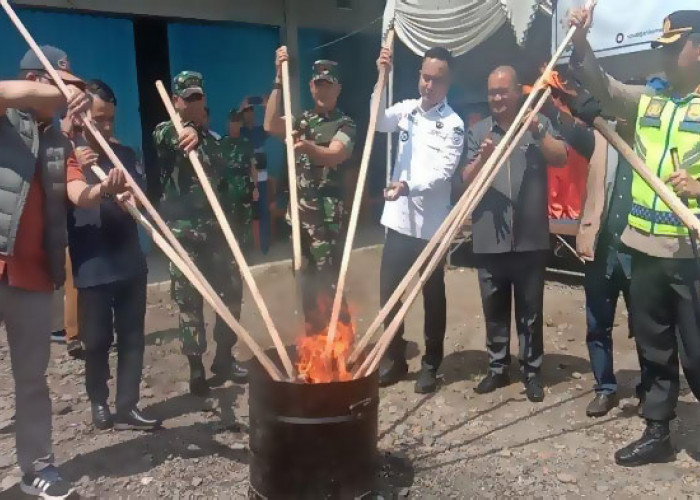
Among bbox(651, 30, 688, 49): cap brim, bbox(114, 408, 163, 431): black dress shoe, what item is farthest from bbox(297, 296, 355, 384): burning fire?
bbox(651, 30, 688, 49): cap brim

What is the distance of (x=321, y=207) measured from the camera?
4789mm

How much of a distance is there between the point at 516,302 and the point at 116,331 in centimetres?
277

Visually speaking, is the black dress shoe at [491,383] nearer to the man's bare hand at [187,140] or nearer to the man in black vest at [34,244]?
the man's bare hand at [187,140]

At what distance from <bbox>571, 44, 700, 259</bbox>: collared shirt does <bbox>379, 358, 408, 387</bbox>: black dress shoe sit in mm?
1967

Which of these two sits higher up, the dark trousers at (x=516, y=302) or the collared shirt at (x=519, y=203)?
the collared shirt at (x=519, y=203)

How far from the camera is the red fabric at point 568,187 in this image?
7551 mm

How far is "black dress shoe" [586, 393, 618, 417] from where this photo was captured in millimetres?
4332

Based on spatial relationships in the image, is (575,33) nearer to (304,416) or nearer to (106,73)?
(304,416)

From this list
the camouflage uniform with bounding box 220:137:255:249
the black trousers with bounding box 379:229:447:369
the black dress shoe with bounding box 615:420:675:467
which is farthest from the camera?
the camouflage uniform with bounding box 220:137:255:249

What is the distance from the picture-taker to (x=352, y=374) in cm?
310

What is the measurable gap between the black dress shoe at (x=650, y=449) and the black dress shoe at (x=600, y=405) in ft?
1.85

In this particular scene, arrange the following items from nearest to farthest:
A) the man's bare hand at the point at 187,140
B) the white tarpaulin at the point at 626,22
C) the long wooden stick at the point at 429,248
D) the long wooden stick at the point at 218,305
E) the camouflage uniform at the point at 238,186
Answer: the long wooden stick at the point at 218,305 < the long wooden stick at the point at 429,248 < the man's bare hand at the point at 187,140 < the camouflage uniform at the point at 238,186 < the white tarpaulin at the point at 626,22

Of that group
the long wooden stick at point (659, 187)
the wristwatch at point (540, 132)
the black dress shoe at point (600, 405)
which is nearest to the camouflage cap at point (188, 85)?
the wristwatch at point (540, 132)

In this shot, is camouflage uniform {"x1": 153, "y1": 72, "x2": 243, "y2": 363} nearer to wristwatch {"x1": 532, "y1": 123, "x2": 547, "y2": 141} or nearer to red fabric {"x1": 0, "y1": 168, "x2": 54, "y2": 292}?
red fabric {"x1": 0, "y1": 168, "x2": 54, "y2": 292}
